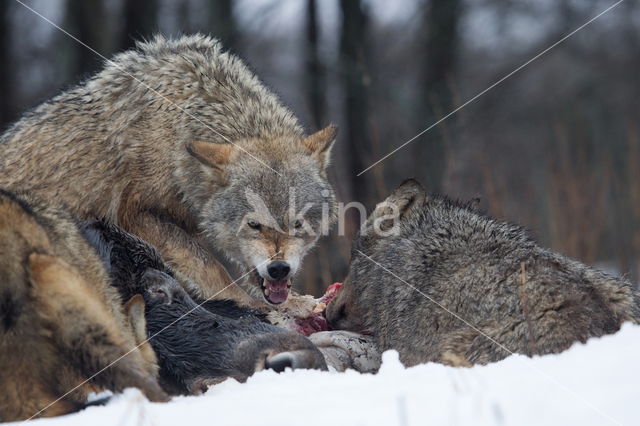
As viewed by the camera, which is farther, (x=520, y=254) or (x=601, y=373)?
(x=520, y=254)

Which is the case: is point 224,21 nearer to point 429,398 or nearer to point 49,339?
point 49,339

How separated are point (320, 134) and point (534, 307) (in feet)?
9.61

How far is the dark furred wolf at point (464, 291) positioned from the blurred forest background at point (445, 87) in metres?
1.06

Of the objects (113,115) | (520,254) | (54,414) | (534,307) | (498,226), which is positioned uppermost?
(113,115)

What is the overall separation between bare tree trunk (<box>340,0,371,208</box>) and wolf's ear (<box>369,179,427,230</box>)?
22.1 ft

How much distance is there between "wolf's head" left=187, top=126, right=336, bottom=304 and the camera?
5.87 meters

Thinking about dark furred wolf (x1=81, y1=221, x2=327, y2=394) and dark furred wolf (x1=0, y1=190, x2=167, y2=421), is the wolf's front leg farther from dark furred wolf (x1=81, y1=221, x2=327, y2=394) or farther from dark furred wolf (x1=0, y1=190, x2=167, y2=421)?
dark furred wolf (x1=0, y1=190, x2=167, y2=421)

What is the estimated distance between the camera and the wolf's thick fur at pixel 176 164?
234 inches

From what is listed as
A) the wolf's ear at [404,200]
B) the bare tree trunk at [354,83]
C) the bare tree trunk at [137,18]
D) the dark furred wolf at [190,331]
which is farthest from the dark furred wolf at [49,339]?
the bare tree trunk at [354,83]

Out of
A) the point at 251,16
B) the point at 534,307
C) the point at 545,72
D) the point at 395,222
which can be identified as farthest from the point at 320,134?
the point at 545,72

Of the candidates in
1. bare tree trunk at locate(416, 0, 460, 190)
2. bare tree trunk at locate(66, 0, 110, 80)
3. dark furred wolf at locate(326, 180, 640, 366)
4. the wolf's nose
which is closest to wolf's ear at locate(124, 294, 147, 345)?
dark furred wolf at locate(326, 180, 640, 366)

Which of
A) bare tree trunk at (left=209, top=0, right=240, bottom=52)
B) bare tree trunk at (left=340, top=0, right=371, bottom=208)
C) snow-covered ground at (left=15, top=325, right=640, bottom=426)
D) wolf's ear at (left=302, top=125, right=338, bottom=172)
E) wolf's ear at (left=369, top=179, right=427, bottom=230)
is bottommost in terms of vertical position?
snow-covered ground at (left=15, top=325, right=640, bottom=426)

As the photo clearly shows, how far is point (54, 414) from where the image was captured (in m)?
3.19

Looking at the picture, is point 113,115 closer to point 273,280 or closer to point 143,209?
point 143,209
